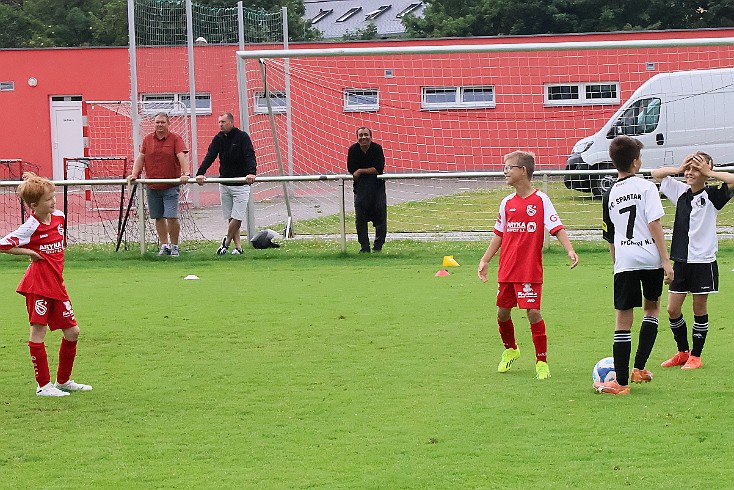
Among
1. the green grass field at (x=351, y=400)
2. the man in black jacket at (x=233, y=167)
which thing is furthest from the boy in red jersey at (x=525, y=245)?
the man in black jacket at (x=233, y=167)

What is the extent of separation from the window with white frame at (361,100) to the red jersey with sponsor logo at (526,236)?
544 inches

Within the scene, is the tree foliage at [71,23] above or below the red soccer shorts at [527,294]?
above

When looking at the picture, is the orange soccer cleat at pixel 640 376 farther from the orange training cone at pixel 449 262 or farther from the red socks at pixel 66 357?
the orange training cone at pixel 449 262

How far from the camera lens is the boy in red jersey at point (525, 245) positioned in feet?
25.8

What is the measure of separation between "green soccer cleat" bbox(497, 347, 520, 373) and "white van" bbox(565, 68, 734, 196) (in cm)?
1248

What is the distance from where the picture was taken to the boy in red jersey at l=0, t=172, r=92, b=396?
7590 millimetres

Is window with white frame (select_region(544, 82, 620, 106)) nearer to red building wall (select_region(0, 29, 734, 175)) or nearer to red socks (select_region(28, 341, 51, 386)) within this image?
red building wall (select_region(0, 29, 734, 175))

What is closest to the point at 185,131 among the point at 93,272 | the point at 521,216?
the point at 93,272

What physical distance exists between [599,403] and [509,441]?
1079 mm

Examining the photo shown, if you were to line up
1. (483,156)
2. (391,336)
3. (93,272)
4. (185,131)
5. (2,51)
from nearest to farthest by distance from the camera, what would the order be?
(391,336) < (93,272) < (483,156) < (185,131) < (2,51)

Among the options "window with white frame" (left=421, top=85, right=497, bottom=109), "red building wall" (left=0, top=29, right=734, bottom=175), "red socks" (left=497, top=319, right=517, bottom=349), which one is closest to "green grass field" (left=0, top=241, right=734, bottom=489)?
"red socks" (left=497, top=319, right=517, bottom=349)

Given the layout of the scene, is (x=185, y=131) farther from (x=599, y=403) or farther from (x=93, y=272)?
(x=599, y=403)

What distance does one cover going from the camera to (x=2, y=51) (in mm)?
36125

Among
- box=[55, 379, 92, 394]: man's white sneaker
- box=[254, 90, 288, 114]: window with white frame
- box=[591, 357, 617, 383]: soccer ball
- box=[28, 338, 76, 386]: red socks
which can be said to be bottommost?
box=[55, 379, 92, 394]: man's white sneaker
